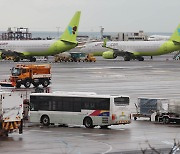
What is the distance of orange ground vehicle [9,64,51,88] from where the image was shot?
243 feet

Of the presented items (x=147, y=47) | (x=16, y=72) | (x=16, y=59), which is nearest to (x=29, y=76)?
(x=16, y=72)

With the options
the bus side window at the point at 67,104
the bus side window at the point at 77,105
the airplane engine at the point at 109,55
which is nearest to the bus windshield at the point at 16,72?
the bus side window at the point at 67,104

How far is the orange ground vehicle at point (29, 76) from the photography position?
2911 inches

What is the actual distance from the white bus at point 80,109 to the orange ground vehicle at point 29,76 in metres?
30.5

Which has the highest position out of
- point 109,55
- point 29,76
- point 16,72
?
point 109,55

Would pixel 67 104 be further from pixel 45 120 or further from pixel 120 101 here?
pixel 120 101

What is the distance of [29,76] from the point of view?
2918 inches

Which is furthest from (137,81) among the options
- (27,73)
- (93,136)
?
(93,136)

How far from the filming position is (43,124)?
43.0 m

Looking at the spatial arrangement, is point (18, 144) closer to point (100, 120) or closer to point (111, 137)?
point (111, 137)

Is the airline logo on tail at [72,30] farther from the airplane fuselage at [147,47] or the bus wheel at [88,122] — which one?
the bus wheel at [88,122]

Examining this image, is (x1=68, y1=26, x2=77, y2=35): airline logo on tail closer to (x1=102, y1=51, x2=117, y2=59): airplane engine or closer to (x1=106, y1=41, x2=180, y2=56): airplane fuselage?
(x1=102, y1=51, x2=117, y2=59): airplane engine

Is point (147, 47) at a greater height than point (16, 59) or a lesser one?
greater

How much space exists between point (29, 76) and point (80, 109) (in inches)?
1297
